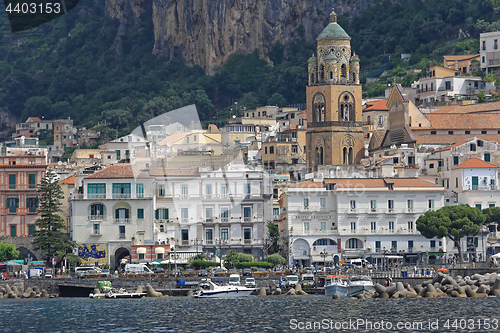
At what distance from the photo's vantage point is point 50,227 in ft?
295

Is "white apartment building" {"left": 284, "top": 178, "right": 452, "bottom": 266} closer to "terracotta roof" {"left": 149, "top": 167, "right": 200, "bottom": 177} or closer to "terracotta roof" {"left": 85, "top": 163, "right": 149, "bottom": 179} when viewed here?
"terracotta roof" {"left": 149, "top": 167, "right": 200, "bottom": 177}

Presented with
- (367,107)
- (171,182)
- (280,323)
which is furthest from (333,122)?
(280,323)

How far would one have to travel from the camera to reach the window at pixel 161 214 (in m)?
92.6

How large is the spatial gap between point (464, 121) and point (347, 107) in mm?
13078

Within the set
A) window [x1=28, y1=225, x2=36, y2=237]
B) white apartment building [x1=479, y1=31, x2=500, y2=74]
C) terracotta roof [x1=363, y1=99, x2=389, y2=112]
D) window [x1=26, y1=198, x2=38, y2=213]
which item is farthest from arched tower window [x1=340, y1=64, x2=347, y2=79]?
window [x1=28, y1=225, x2=36, y2=237]

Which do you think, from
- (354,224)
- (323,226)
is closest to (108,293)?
(323,226)

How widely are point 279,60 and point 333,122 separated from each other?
232 feet

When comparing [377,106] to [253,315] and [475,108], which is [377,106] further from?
[253,315]

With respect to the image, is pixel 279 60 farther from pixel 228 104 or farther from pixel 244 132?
pixel 244 132

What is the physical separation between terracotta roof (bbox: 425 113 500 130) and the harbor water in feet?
161

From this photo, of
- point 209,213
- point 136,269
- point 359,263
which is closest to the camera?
point 136,269

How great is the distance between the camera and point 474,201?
97688mm

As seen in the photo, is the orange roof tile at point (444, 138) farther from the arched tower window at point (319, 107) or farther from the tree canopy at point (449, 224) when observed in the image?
the tree canopy at point (449, 224)

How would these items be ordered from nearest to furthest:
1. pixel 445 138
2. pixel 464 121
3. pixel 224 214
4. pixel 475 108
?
pixel 224 214, pixel 445 138, pixel 464 121, pixel 475 108
